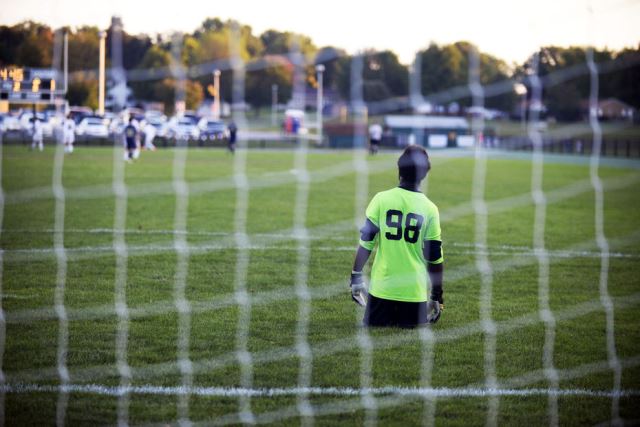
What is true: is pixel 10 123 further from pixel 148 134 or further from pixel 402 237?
pixel 402 237

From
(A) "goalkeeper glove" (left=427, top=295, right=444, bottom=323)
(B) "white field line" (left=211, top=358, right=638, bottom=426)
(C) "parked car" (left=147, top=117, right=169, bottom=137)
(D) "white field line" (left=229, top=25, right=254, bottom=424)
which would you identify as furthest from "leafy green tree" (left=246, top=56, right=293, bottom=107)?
(C) "parked car" (left=147, top=117, right=169, bottom=137)

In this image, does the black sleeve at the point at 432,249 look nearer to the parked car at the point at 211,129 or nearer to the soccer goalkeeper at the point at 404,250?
the soccer goalkeeper at the point at 404,250

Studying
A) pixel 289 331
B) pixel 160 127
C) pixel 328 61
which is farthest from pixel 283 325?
pixel 160 127

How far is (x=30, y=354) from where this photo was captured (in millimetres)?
5684

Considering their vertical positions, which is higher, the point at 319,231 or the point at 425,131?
the point at 425,131

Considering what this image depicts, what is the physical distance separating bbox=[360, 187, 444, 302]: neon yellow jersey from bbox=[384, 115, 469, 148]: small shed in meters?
41.8

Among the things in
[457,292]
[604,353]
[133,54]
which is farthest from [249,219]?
[604,353]

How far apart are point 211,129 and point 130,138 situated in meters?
25.4

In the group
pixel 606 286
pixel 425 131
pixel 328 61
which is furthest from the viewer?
pixel 425 131

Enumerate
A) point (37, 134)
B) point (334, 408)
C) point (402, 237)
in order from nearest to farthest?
point (334, 408), point (402, 237), point (37, 134)

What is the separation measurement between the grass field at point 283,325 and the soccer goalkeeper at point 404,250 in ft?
0.81

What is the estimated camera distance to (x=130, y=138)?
29.2 m

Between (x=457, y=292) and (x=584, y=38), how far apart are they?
2.82 m

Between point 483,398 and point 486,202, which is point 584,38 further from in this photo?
point 486,202
